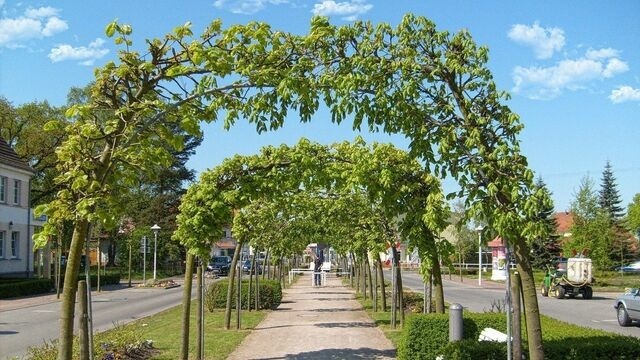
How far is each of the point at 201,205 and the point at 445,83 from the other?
19.6ft

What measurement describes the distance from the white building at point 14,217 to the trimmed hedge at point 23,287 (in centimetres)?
530

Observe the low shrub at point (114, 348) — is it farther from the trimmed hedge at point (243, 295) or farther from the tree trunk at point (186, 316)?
the trimmed hedge at point (243, 295)

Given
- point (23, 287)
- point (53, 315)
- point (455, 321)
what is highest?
point (455, 321)

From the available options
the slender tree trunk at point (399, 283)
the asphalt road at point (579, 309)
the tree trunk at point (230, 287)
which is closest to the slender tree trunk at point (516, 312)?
the slender tree trunk at point (399, 283)

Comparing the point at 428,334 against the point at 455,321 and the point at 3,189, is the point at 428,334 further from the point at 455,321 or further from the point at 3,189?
the point at 3,189

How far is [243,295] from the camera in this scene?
24.0 meters

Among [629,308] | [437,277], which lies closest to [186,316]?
[437,277]

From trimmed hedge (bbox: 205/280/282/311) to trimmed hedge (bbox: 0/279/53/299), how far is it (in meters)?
12.6

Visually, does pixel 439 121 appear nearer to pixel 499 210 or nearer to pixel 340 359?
pixel 499 210

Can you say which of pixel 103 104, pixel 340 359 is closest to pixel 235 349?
pixel 340 359

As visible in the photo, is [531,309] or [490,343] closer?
[531,309]

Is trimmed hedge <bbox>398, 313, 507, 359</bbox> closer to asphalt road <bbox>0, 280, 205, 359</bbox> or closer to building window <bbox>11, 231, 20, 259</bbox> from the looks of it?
asphalt road <bbox>0, 280, 205, 359</bbox>

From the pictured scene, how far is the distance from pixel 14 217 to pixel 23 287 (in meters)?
9.40

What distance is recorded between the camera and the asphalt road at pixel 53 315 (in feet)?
54.9
